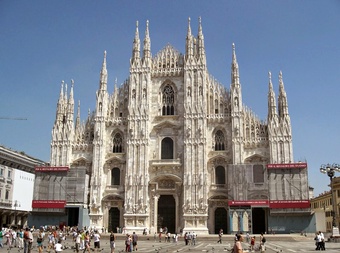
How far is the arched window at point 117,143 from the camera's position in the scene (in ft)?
174

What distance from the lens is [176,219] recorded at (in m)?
49.9

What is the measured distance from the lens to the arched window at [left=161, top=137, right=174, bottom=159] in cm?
5181

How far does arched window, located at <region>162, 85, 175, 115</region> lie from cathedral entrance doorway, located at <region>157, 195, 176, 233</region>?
10349 millimetres

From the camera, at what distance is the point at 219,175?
164 feet

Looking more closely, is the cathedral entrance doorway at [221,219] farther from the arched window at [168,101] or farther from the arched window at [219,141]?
the arched window at [168,101]

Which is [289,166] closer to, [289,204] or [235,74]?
[289,204]

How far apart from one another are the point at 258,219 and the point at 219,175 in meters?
6.54

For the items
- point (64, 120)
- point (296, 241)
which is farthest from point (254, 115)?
point (64, 120)

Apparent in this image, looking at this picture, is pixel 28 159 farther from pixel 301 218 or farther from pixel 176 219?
pixel 301 218

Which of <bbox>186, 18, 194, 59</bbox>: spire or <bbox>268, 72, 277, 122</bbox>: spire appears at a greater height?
<bbox>186, 18, 194, 59</bbox>: spire

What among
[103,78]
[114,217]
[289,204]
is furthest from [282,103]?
[114,217]

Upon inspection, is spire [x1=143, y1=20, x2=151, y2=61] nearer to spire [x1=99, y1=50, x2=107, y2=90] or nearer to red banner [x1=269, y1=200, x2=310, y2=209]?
spire [x1=99, y1=50, x2=107, y2=90]

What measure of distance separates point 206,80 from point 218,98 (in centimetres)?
275

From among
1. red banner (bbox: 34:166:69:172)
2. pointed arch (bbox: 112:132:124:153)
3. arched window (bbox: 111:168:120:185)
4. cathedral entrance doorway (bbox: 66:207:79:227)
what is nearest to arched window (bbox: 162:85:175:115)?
pointed arch (bbox: 112:132:124:153)
